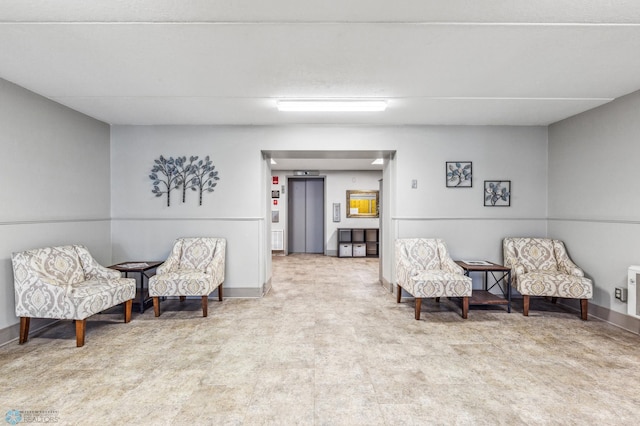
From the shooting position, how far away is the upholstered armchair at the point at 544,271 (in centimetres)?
379

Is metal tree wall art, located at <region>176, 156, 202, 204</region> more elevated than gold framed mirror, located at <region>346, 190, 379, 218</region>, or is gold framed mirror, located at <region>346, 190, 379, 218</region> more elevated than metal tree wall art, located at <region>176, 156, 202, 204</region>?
metal tree wall art, located at <region>176, 156, 202, 204</region>

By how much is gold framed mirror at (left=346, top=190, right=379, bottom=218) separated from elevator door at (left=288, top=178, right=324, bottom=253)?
0.85 m

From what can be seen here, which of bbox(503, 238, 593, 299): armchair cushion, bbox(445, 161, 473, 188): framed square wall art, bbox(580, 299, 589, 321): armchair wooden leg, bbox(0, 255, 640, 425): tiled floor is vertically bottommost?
bbox(0, 255, 640, 425): tiled floor

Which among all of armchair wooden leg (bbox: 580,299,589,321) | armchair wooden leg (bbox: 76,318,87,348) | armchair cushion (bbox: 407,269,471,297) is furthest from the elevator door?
armchair wooden leg (bbox: 76,318,87,348)

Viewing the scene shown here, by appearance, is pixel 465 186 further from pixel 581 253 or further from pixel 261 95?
pixel 261 95

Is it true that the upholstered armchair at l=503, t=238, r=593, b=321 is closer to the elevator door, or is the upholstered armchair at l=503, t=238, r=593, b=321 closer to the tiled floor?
the tiled floor

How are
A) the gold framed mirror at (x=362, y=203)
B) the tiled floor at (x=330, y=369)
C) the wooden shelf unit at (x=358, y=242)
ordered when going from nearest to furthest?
the tiled floor at (x=330, y=369), the wooden shelf unit at (x=358, y=242), the gold framed mirror at (x=362, y=203)

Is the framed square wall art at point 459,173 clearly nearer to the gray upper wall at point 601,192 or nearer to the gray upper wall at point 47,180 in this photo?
the gray upper wall at point 601,192

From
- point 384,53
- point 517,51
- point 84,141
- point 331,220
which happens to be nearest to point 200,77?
point 384,53

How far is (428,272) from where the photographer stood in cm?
408

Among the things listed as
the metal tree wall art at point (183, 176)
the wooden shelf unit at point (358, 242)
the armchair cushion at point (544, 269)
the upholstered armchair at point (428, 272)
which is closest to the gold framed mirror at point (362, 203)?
the wooden shelf unit at point (358, 242)

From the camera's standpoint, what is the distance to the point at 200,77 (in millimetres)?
3090

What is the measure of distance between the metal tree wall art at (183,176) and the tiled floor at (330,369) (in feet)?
5.89

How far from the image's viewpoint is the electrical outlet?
11.7 ft
